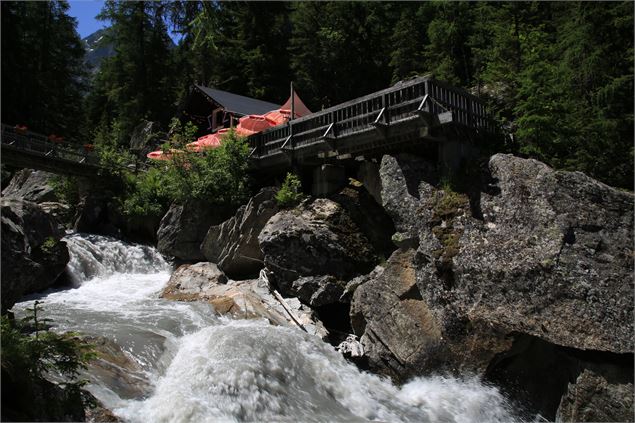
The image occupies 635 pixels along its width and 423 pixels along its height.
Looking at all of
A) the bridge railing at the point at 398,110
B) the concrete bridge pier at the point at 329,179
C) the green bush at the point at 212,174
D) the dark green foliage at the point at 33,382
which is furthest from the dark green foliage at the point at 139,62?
the dark green foliage at the point at 33,382

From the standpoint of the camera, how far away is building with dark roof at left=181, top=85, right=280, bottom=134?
29044 millimetres

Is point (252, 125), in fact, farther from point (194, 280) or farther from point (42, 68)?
point (42, 68)

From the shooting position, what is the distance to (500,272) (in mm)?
10125

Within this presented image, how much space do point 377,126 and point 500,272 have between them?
16.8 feet

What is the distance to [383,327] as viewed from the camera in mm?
11766

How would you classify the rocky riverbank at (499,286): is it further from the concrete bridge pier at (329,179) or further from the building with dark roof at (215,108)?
the building with dark roof at (215,108)

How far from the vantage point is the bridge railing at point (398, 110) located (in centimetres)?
1234

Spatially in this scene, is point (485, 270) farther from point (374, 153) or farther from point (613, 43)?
point (613, 43)

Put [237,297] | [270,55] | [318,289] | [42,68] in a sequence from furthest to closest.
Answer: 1. [270,55]
2. [42,68]
3. [318,289]
4. [237,297]

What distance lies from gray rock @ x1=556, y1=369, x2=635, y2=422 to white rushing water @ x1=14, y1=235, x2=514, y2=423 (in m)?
1.24

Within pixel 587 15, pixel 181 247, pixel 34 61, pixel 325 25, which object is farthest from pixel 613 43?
pixel 34 61

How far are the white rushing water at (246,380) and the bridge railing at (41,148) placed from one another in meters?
11.6

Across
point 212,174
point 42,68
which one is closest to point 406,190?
point 212,174

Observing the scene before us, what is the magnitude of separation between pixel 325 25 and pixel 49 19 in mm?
22502
